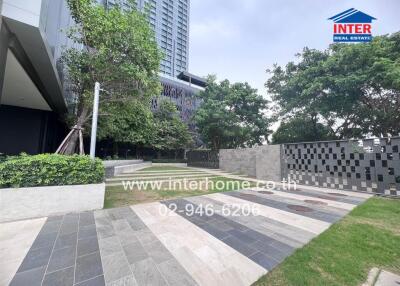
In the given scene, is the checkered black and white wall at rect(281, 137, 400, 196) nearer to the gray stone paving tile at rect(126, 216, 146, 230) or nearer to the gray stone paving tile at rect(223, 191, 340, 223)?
the gray stone paving tile at rect(223, 191, 340, 223)

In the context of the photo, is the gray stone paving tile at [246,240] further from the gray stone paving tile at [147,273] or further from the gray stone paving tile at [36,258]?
the gray stone paving tile at [36,258]

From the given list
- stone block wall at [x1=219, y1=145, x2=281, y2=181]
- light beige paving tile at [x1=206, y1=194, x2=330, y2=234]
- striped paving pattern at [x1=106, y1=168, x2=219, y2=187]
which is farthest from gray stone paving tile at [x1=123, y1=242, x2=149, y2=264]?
stone block wall at [x1=219, y1=145, x2=281, y2=181]

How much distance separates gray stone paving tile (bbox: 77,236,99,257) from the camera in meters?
2.30

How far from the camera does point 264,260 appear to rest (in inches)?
86.7

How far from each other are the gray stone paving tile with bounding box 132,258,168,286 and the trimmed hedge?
283cm

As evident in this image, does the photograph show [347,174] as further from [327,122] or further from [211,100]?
[211,100]

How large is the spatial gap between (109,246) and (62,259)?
1.74 feet

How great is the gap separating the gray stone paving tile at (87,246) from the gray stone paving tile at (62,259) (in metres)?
0.08

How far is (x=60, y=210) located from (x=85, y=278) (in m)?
2.55

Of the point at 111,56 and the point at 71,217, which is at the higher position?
the point at 111,56

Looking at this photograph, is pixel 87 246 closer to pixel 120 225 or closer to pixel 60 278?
pixel 60 278

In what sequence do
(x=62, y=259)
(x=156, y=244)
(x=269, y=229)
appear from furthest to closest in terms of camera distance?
(x=269, y=229), (x=156, y=244), (x=62, y=259)

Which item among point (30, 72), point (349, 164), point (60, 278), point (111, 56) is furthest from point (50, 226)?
point (349, 164)

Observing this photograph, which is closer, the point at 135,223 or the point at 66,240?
the point at 66,240
